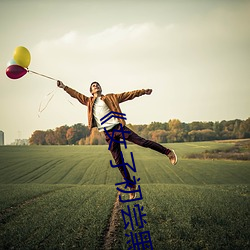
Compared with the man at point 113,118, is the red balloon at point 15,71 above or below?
above

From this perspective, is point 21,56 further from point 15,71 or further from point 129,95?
point 129,95

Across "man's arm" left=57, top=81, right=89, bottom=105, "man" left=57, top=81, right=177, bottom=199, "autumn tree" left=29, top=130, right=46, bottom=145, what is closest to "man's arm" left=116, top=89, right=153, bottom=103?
"man" left=57, top=81, right=177, bottom=199

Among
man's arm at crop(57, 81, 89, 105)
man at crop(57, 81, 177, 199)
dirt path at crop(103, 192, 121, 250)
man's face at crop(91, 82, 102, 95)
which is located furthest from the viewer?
dirt path at crop(103, 192, 121, 250)

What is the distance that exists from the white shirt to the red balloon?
1967mm

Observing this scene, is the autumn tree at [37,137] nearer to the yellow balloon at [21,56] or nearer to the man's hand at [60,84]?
the yellow balloon at [21,56]

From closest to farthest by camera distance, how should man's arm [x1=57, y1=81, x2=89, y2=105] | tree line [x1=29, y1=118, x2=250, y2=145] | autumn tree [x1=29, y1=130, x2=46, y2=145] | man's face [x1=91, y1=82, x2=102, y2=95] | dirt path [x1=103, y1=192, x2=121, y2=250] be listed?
man's face [x1=91, y1=82, x2=102, y2=95], man's arm [x1=57, y1=81, x2=89, y2=105], dirt path [x1=103, y1=192, x2=121, y2=250], tree line [x1=29, y1=118, x2=250, y2=145], autumn tree [x1=29, y1=130, x2=46, y2=145]

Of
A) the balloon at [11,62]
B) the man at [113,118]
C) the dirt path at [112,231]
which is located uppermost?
the balloon at [11,62]

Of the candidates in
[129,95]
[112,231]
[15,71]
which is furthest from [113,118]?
[112,231]

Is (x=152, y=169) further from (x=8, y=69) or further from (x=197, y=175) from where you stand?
(x=8, y=69)

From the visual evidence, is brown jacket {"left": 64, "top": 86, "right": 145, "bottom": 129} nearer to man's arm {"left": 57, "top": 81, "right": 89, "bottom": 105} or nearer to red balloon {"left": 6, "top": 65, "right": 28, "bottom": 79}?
man's arm {"left": 57, "top": 81, "right": 89, "bottom": 105}

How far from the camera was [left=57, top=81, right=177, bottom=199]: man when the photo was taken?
5.29m

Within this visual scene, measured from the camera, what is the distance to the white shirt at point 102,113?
538 cm

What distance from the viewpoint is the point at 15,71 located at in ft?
20.2

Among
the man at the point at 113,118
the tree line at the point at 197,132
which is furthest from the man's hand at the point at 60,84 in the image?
the tree line at the point at 197,132
